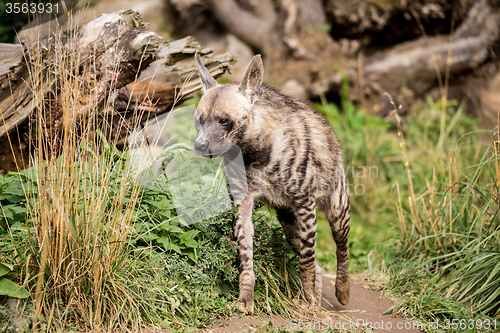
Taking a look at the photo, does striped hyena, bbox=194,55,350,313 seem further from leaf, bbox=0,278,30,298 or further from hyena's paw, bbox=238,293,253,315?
leaf, bbox=0,278,30,298

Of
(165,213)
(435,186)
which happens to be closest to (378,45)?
(435,186)

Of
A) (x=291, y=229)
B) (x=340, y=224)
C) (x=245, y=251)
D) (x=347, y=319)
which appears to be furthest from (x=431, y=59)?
(x=245, y=251)

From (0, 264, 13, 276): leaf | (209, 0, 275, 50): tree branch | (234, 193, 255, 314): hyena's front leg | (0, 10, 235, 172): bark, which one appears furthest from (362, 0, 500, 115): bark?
(0, 264, 13, 276): leaf

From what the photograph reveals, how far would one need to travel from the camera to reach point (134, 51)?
376 centimetres

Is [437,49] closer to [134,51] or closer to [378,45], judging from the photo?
[378,45]

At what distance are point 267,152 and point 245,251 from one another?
0.82m

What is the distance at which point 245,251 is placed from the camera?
3.43 metres

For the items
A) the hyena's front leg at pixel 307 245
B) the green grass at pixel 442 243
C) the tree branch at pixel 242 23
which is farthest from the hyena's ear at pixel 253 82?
the tree branch at pixel 242 23

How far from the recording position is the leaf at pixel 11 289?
8.46 ft

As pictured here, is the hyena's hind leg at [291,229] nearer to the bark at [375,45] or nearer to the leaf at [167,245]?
the leaf at [167,245]

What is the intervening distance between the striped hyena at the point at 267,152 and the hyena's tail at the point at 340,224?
0.04ft

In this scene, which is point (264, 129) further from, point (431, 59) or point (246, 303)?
point (431, 59)

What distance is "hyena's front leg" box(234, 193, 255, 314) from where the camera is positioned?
10.8ft

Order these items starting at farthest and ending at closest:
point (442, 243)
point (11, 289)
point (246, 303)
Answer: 1. point (442, 243)
2. point (246, 303)
3. point (11, 289)
